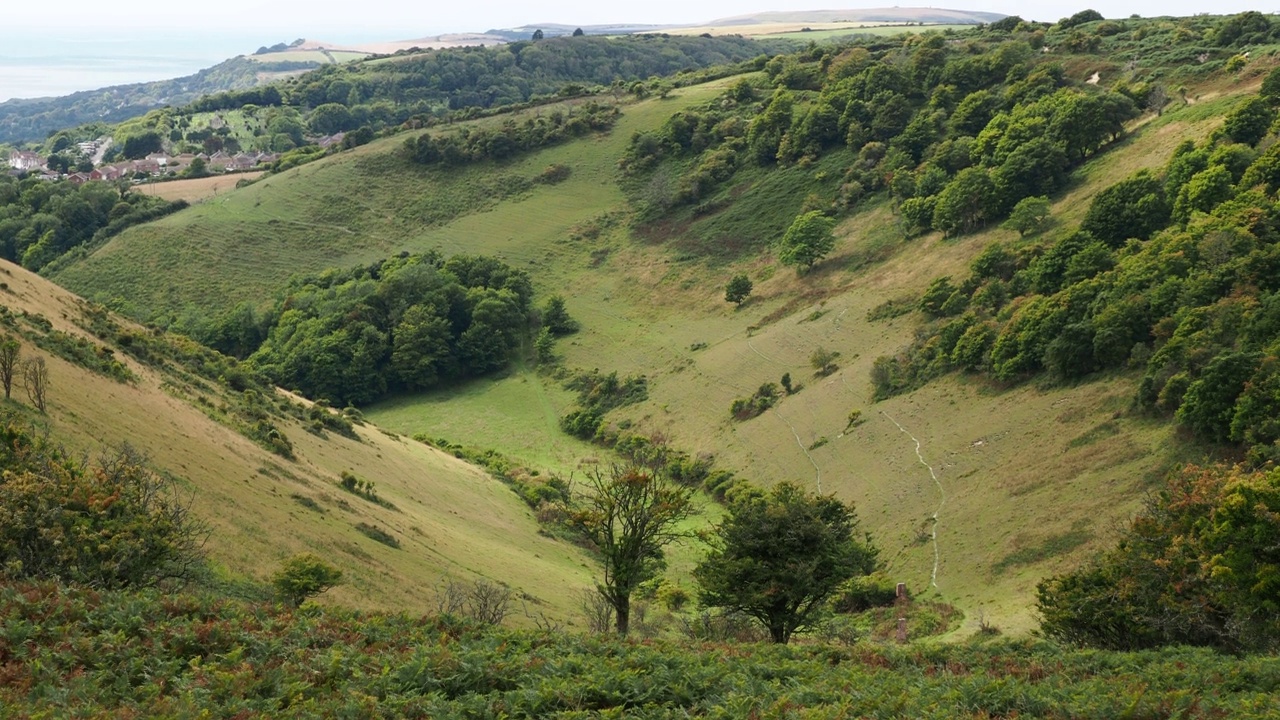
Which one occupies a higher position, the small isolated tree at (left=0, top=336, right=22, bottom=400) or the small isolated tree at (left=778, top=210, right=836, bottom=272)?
the small isolated tree at (left=0, top=336, right=22, bottom=400)

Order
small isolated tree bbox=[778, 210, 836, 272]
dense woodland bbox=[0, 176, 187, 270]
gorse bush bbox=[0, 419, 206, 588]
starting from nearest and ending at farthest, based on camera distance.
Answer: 1. gorse bush bbox=[0, 419, 206, 588]
2. small isolated tree bbox=[778, 210, 836, 272]
3. dense woodland bbox=[0, 176, 187, 270]

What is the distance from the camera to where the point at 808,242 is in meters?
77.2

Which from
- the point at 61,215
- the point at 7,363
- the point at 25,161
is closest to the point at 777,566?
the point at 7,363

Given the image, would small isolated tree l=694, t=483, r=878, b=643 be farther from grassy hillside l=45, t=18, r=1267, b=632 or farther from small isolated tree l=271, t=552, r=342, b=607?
small isolated tree l=271, t=552, r=342, b=607

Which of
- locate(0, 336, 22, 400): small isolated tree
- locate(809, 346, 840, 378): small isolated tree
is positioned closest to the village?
locate(809, 346, 840, 378): small isolated tree

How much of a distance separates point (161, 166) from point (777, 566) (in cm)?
15223

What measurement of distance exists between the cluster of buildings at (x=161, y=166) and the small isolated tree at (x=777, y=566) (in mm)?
127486

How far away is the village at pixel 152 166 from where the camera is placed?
137750 millimetres

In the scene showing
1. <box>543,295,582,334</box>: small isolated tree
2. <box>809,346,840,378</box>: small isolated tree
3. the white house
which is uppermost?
the white house

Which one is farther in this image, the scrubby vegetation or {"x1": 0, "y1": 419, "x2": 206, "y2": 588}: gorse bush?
the scrubby vegetation

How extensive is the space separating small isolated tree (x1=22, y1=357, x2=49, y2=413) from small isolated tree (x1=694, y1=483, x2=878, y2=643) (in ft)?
65.4

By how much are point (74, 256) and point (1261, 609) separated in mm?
114722

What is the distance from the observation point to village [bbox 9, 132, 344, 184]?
452ft

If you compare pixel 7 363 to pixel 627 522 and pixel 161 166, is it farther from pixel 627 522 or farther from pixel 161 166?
pixel 161 166
